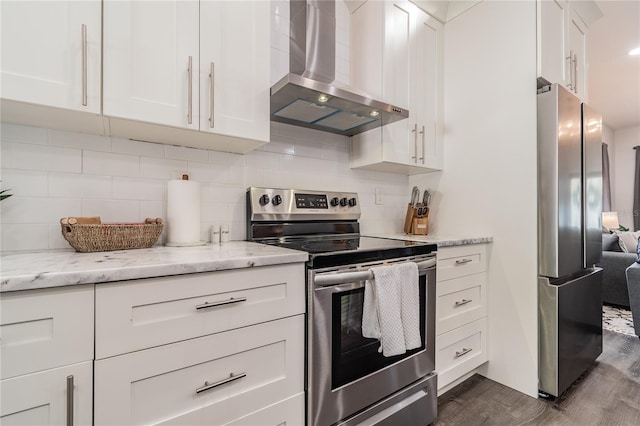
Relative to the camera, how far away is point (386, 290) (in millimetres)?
1317

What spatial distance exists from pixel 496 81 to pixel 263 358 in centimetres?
217

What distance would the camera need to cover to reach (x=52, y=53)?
100 centimetres

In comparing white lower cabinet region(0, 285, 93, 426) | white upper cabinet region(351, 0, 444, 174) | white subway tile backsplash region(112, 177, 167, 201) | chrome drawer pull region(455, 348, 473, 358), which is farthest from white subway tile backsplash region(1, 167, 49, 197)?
chrome drawer pull region(455, 348, 473, 358)

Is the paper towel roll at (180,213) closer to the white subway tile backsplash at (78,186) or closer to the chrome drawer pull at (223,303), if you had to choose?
the white subway tile backsplash at (78,186)

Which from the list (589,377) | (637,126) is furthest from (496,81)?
(637,126)

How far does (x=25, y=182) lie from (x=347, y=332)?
4.61ft

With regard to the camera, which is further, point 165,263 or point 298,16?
point 298,16

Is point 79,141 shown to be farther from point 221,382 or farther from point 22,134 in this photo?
point 221,382

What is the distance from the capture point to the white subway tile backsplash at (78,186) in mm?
1254

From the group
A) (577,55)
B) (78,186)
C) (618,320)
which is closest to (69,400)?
(78,186)

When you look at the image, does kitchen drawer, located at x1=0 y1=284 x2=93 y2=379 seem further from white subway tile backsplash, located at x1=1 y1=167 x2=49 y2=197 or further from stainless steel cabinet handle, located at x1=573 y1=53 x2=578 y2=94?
stainless steel cabinet handle, located at x1=573 y1=53 x2=578 y2=94

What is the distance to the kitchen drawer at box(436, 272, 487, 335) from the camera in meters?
1.78

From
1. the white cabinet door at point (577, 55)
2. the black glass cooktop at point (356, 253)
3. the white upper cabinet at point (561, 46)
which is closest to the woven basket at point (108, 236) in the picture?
the black glass cooktop at point (356, 253)

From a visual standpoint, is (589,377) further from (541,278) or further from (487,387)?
(541,278)
